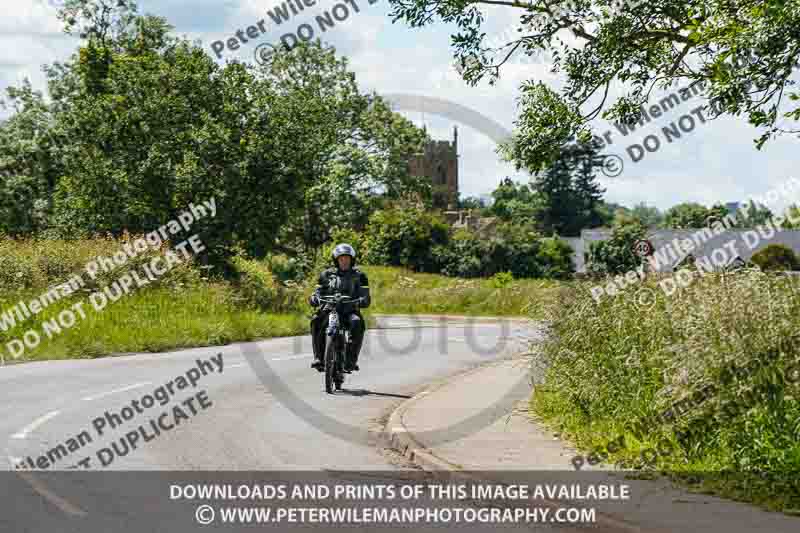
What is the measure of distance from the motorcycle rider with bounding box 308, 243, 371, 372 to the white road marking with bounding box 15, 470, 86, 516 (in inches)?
261

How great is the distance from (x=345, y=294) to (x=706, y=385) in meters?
7.16

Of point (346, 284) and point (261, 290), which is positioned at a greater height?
point (261, 290)

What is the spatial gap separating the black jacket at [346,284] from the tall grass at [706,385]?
4.47m

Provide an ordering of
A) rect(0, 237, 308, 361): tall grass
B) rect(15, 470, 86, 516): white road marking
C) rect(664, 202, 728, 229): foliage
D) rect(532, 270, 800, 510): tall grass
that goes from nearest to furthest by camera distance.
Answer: rect(15, 470, 86, 516): white road marking → rect(532, 270, 800, 510): tall grass → rect(0, 237, 308, 361): tall grass → rect(664, 202, 728, 229): foliage

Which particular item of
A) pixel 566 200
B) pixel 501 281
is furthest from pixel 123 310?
pixel 566 200

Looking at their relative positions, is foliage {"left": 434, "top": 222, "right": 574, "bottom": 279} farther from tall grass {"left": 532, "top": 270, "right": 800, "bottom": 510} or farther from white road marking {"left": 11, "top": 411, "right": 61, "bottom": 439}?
tall grass {"left": 532, "top": 270, "right": 800, "bottom": 510}

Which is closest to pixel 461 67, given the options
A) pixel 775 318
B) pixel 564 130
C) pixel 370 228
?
pixel 564 130

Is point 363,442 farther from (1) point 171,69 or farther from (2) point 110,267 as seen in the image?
(1) point 171,69

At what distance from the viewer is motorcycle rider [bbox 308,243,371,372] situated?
15.2 meters

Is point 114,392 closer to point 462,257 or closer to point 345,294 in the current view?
point 345,294

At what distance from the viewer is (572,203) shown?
121 meters

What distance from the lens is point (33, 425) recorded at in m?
11.8

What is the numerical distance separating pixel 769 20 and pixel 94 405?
9.10m

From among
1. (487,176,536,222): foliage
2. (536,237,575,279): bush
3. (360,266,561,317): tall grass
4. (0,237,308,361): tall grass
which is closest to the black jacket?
(0,237,308,361): tall grass
